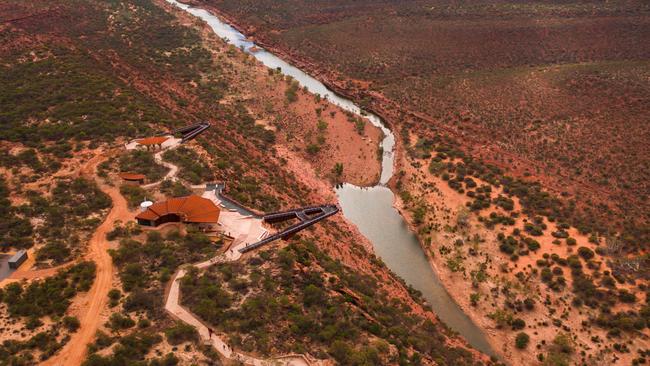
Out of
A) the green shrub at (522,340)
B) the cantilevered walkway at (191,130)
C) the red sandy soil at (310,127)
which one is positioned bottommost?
the red sandy soil at (310,127)

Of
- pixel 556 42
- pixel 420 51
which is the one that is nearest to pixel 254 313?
pixel 420 51

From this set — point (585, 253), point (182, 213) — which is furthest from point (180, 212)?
point (585, 253)

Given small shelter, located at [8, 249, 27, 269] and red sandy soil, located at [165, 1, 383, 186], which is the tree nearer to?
red sandy soil, located at [165, 1, 383, 186]

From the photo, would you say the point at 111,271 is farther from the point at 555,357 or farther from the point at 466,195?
the point at 466,195

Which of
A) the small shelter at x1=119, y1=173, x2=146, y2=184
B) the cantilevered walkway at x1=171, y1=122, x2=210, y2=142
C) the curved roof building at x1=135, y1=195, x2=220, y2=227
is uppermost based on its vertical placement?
the curved roof building at x1=135, y1=195, x2=220, y2=227

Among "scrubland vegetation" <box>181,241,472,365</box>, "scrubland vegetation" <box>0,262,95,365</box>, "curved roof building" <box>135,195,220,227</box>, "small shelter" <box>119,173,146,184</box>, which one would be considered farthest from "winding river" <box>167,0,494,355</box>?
"scrubland vegetation" <box>0,262,95,365</box>

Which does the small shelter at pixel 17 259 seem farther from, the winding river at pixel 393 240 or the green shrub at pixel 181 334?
the winding river at pixel 393 240

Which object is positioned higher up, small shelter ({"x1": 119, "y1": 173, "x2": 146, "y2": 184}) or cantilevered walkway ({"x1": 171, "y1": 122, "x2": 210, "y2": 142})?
small shelter ({"x1": 119, "y1": 173, "x2": 146, "y2": 184})

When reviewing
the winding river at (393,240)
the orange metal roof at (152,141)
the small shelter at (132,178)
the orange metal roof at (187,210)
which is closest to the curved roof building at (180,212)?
the orange metal roof at (187,210)
